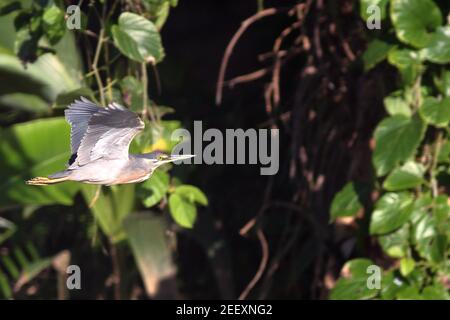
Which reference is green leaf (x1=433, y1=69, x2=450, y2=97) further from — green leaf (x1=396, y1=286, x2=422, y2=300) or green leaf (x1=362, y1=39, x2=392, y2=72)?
green leaf (x1=396, y1=286, x2=422, y2=300)

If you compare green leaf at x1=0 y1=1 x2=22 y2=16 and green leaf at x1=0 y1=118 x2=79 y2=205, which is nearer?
green leaf at x1=0 y1=1 x2=22 y2=16

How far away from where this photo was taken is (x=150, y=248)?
11.0 feet

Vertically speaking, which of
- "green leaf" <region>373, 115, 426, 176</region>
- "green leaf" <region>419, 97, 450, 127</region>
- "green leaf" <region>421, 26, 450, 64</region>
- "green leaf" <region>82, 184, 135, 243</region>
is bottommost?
"green leaf" <region>82, 184, 135, 243</region>

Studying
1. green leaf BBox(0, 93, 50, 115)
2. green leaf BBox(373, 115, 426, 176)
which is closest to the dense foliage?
green leaf BBox(373, 115, 426, 176)

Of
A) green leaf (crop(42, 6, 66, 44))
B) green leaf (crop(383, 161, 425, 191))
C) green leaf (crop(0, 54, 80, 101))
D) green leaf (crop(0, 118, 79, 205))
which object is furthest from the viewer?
green leaf (crop(0, 54, 80, 101))

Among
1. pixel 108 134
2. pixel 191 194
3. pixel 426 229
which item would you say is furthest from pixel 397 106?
pixel 108 134

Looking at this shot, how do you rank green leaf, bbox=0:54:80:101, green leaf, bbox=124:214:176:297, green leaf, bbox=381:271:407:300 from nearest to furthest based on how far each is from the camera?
green leaf, bbox=381:271:407:300, green leaf, bbox=0:54:80:101, green leaf, bbox=124:214:176:297

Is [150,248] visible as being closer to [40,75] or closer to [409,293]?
[40,75]

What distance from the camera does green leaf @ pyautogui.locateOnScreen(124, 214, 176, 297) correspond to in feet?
11.0

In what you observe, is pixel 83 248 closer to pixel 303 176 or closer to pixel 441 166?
pixel 303 176

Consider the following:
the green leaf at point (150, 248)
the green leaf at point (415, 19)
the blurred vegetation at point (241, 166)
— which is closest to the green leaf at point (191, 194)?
the blurred vegetation at point (241, 166)

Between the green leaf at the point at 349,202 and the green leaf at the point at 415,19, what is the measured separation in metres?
0.49

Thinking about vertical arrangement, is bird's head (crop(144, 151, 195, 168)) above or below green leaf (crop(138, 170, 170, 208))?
above

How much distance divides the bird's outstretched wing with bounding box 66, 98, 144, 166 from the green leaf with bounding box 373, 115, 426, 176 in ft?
3.06
